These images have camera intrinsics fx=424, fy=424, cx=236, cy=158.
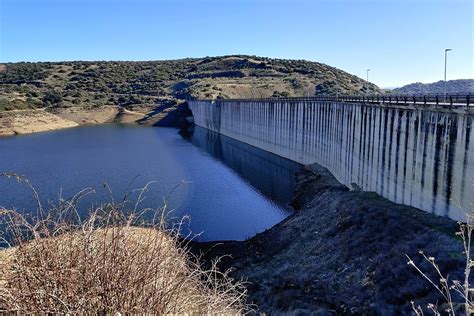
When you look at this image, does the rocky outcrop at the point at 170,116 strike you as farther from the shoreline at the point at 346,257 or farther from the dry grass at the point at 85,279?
the dry grass at the point at 85,279

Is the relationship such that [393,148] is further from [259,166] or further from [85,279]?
[259,166]

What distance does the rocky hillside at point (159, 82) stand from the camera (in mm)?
114000

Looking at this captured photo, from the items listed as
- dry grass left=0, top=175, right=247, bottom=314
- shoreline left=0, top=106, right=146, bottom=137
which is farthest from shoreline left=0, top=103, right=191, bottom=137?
dry grass left=0, top=175, right=247, bottom=314

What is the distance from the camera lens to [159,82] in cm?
14600

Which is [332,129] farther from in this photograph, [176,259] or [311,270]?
[176,259]

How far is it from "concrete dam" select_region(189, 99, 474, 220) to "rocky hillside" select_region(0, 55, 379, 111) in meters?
68.8

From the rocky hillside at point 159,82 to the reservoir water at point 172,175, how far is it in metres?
42.0

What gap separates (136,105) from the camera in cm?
11250

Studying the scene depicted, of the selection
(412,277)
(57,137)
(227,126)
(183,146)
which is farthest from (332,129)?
(57,137)

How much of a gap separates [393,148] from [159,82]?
426 feet

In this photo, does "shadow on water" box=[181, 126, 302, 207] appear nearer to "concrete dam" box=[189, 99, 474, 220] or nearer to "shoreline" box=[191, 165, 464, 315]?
"concrete dam" box=[189, 99, 474, 220]

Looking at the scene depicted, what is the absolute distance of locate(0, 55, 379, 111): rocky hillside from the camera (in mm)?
114000

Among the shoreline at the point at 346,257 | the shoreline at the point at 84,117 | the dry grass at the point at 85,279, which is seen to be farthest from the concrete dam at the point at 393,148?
the shoreline at the point at 84,117

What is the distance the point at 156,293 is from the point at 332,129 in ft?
111
